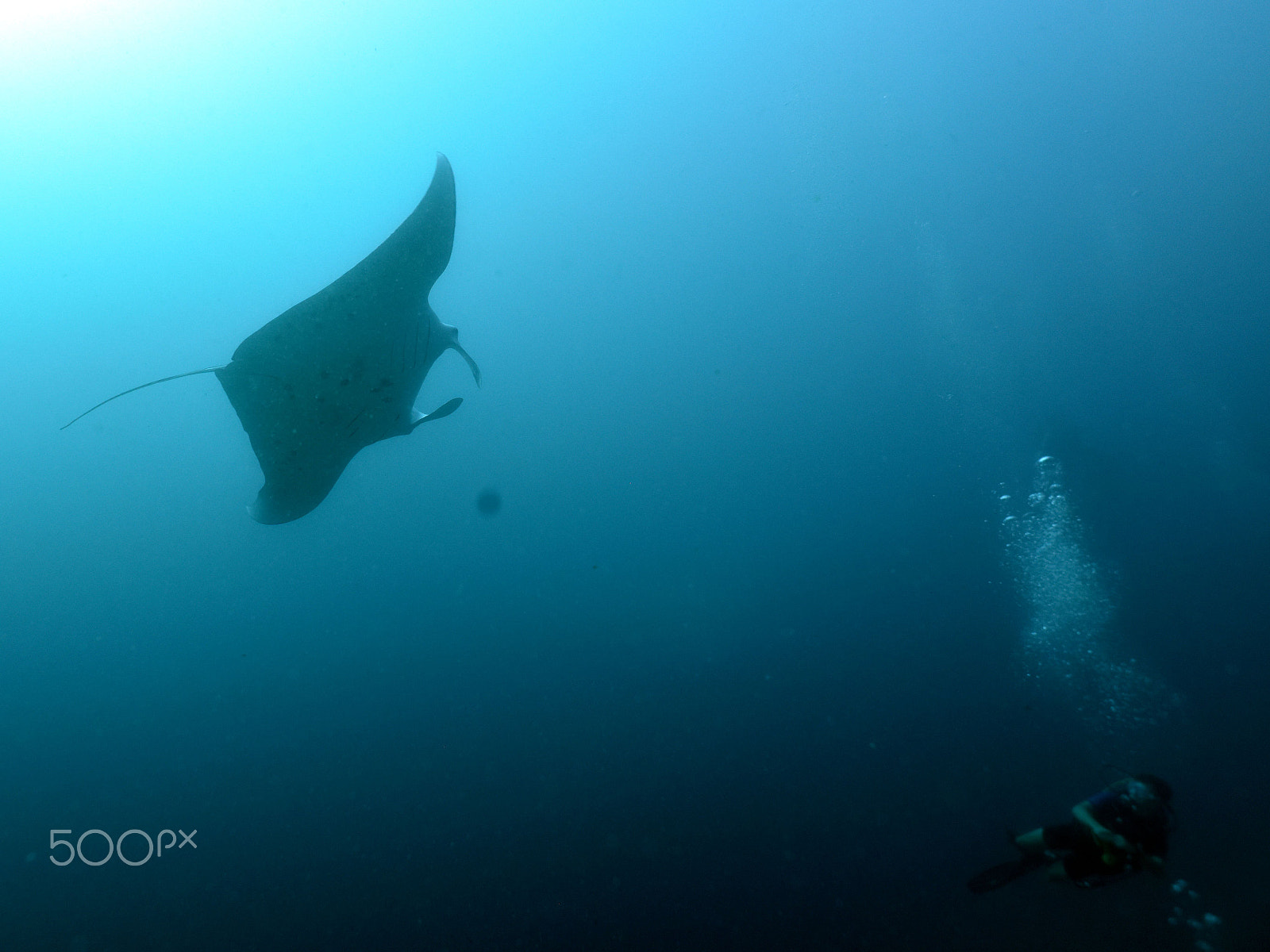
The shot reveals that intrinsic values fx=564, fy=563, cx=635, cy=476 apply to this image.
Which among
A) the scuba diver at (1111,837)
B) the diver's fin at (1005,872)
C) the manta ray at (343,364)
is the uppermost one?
the manta ray at (343,364)

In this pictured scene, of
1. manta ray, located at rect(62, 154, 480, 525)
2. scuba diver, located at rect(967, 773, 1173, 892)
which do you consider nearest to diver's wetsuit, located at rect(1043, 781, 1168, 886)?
scuba diver, located at rect(967, 773, 1173, 892)

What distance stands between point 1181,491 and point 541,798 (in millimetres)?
18618

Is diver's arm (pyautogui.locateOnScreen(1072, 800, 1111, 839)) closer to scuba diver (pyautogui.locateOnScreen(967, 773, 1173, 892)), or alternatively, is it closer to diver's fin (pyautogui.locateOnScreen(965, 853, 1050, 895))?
scuba diver (pyautogui.locateOnScreen(967, 773, 1173, 892))

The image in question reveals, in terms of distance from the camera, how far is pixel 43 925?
777 centimetres

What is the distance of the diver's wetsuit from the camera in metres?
4.53

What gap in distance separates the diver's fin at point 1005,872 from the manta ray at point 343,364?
6047 millimetres

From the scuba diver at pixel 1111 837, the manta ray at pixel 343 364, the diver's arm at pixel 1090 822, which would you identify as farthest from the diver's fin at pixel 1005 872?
the manta ray at pixel 343 364

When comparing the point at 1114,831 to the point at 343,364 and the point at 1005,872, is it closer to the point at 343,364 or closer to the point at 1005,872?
the point at 1005,872

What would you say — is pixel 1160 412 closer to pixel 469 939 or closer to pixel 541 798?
pixel 541 798

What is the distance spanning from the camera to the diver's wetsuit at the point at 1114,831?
453 cm

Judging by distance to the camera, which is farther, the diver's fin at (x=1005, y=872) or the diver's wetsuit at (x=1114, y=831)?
the diver's fin at (x=1005, y=872)

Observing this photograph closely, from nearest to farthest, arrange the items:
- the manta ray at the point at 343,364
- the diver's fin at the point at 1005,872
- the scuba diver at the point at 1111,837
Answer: the manta ray at the point at 343,364 < the scuba diver at the point at 1111,837 < the diver's fin at the point at 1005,872

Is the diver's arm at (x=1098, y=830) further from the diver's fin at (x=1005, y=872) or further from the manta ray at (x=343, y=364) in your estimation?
the manta ray at (x=343, y=364)

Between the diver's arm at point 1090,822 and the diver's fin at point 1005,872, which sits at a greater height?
the diver's arm at point 1090,822
